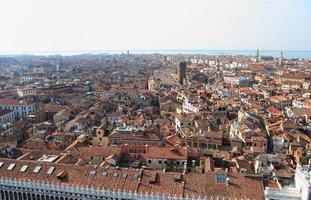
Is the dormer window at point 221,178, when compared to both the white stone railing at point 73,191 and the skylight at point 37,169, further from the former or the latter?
the skylight at point 37,169

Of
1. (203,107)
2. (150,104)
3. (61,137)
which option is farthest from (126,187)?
(150,104)

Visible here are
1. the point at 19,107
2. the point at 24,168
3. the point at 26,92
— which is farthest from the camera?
the point at 26,92

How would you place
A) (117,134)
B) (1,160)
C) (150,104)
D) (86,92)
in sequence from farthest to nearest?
(86,92) < (150,104) < (117,134) < (1,160)

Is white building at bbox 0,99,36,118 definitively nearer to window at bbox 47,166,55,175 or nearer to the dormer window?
window at bbox 47,166,55,175

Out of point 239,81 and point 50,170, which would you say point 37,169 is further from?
point 239,81

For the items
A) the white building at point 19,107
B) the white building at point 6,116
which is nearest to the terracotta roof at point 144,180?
the white building at point 6,116

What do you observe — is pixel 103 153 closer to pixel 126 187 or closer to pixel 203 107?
pixel 126 187

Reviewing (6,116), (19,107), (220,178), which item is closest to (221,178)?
(220,178)

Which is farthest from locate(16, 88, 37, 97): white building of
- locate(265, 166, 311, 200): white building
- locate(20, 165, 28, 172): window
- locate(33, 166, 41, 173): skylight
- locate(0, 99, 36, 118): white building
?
locate(265, 166, 311, 200): white building
